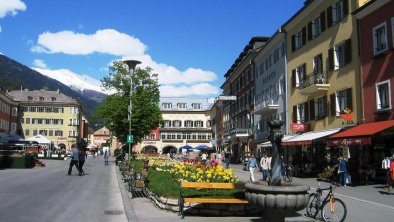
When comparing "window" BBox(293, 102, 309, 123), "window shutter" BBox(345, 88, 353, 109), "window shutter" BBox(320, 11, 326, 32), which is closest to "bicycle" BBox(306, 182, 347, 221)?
"window shutter" BBox(345, 88, 353, 109)

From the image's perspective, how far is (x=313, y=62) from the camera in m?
34.8

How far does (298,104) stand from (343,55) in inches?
348

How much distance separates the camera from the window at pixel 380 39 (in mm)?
24844

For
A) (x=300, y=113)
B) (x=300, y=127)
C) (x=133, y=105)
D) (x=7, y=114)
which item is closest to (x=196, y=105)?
(x=7, y=114)

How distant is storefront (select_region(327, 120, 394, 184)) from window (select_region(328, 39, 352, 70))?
5326 mm

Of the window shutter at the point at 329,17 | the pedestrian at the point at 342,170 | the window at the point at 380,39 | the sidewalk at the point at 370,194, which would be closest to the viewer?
the sidewalk at the point at 370,194

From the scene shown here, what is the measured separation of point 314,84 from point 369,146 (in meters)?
7.39

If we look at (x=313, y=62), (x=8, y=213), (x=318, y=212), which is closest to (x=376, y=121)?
(x=313, y=62)

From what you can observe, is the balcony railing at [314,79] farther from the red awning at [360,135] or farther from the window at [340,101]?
the red awning at [360,135]

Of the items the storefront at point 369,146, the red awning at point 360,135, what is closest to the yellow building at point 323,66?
the storefront at point 369,146

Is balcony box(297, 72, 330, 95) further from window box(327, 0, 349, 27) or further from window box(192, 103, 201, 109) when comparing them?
window box(192, 103, 201, 109)

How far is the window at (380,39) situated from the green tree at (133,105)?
33.9 meters

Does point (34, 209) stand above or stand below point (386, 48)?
below

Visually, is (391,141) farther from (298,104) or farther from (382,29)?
(298,104)
